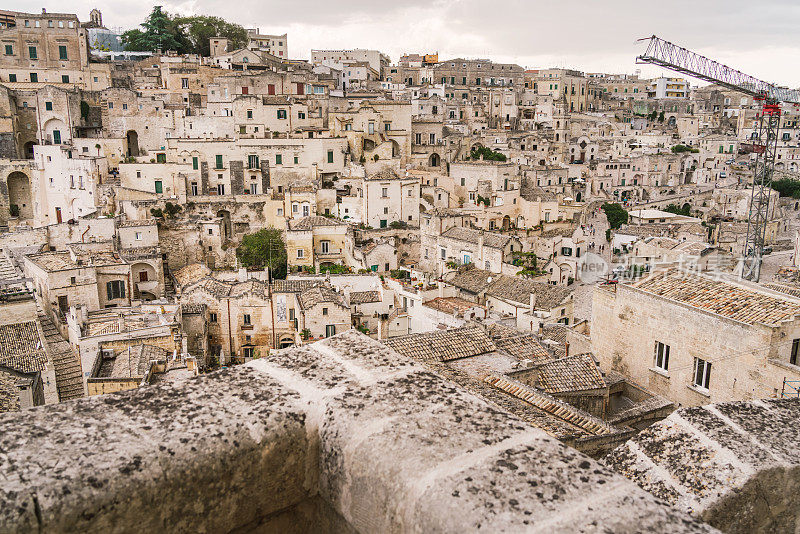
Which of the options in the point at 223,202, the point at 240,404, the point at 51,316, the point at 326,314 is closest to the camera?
the point at 240,404

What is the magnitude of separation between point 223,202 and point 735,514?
38.9 meters

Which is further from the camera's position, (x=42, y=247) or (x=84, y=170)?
(x=84, y=170)

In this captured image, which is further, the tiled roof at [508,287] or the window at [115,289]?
the window at [115,289]

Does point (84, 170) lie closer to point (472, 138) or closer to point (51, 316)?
point (51, 316)

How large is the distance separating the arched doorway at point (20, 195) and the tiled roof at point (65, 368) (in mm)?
28727

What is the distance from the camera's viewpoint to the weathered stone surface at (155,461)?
2004 mm

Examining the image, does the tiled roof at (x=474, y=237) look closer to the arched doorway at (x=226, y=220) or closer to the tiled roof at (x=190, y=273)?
the tiled roof at (x=190, y=273)

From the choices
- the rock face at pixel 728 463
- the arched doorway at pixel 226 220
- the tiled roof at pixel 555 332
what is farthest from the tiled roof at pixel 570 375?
the arched doorway at pixel 226 220

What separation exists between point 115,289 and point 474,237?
59.9ft

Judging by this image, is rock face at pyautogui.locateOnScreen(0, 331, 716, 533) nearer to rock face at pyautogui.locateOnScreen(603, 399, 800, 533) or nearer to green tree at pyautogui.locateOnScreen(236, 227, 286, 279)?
rock face at pyautogui.locateOnScreen(603, 399, 800, 533)

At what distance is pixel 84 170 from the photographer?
1647 inches

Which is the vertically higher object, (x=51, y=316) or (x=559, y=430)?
(x=559, y=430)

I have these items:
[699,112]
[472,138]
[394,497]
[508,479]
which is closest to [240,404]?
[394,497]

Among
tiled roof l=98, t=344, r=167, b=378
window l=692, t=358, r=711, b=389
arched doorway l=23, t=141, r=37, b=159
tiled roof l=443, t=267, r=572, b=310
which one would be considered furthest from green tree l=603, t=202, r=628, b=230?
arched doorway l=23, t=141, r=37, b=159
